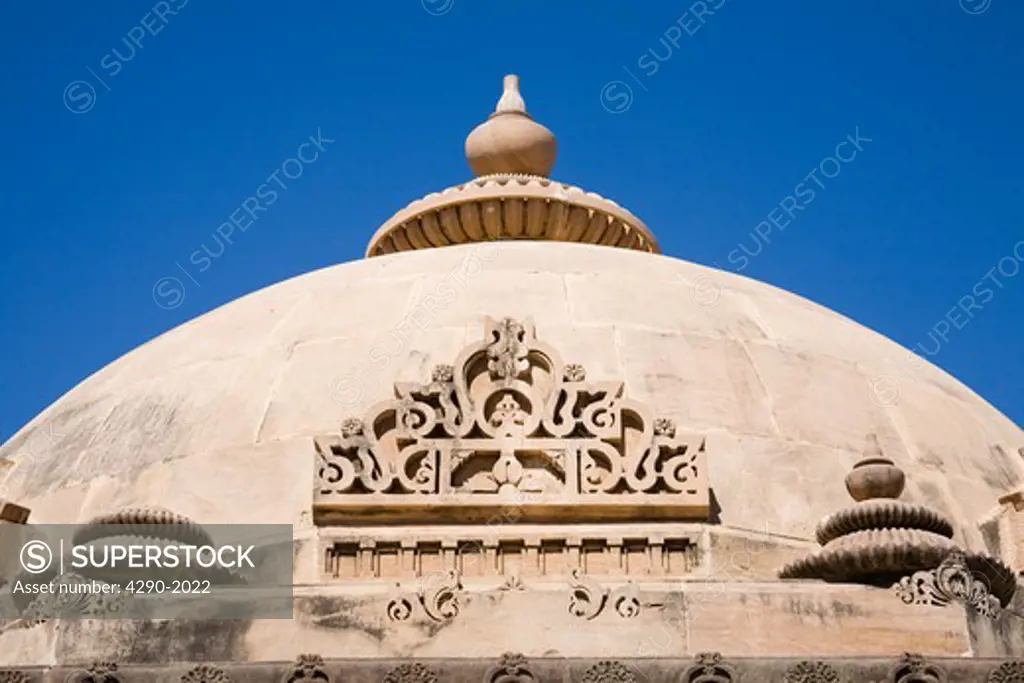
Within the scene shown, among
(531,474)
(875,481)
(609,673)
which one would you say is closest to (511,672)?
(609,673)

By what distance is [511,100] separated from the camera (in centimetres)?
2428

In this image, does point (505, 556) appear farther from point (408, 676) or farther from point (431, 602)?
point (408, 676)

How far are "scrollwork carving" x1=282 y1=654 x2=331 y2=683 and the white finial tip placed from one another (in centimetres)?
1324

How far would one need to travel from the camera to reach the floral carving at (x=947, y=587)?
12.9m

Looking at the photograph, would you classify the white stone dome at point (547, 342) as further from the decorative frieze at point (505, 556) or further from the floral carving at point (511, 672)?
the floral carving at point (511, 672)

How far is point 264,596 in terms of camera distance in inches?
518

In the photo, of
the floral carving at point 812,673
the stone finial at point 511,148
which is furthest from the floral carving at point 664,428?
the stone finial at point 511,148

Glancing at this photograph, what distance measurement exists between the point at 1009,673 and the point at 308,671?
418cm

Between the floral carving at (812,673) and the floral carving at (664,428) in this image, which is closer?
the floral carving at (812,673)

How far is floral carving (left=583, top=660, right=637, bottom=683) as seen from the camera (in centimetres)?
1159

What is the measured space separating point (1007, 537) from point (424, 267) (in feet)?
19.6

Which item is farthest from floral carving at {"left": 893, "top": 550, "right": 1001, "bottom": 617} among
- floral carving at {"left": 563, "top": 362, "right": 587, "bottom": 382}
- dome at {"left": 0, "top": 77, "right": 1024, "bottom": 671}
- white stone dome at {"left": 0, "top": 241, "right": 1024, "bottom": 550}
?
floral carving at {"left": 563, "top": 362, "right": 587, "bottom": 382}

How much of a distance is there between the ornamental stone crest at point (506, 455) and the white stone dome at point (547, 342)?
2.36 feet

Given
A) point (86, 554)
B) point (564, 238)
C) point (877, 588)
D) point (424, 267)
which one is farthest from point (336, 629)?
point (564, 238)
